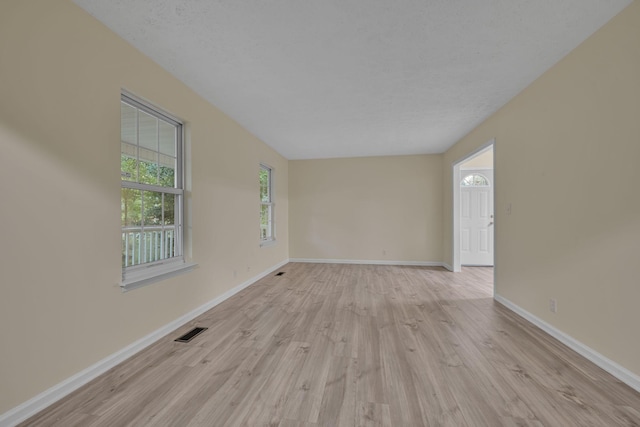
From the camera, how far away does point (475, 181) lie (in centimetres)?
550

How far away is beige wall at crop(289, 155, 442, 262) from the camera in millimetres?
5668

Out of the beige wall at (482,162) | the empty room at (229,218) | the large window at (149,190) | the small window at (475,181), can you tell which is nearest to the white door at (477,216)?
the small window at (475,181)

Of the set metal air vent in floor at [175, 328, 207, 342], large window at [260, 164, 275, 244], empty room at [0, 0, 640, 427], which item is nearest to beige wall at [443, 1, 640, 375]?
empty room at [0, 0, 640, 427]

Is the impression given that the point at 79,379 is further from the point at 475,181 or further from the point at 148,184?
the point at 475,181

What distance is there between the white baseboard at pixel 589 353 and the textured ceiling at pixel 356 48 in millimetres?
2441

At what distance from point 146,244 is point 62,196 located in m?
0.88

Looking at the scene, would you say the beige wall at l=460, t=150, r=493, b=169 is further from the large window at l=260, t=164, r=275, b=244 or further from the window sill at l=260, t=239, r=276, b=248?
the window sill at l=260, t=239, r=276, b=248

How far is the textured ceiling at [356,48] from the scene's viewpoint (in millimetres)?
1652

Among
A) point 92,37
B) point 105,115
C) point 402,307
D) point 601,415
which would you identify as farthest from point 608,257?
point 92,37

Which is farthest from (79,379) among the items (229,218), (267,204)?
(267,204)

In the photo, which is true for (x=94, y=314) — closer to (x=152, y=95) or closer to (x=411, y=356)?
(x=152, y=95)

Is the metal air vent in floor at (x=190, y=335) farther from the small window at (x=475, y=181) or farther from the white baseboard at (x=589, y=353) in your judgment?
the small window at (x=475, y=181)

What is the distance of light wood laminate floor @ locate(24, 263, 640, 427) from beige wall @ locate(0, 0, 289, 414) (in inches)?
12.4

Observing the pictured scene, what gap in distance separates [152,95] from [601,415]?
3924 mm
